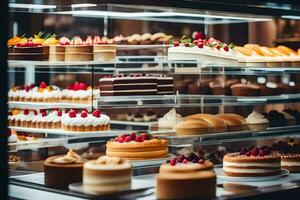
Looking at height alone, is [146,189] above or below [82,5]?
below

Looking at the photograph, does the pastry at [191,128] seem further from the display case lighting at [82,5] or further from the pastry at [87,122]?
the display case lighting at [82,5]

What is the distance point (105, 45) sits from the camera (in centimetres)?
520

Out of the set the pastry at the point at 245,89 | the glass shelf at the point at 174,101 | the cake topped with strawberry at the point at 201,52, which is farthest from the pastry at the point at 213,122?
the pastry at the point at 245,89

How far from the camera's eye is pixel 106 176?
11.9 ft

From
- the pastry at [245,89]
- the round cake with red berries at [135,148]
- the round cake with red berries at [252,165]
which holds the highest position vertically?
the pastry at [245,89]

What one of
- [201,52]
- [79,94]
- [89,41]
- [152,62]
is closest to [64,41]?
[89,41]

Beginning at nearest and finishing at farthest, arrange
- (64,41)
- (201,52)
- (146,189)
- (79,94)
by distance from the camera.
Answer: (146,189) → (201,52) → (64,41) → (79,94)

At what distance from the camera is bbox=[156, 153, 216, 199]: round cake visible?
3629 millimetres

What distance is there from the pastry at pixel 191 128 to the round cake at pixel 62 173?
929mm

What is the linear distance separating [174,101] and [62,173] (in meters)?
1.21

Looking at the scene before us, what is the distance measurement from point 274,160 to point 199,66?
109 cm

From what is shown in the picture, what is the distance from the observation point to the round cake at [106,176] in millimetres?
3617

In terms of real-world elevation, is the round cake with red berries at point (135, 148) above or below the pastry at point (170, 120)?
below

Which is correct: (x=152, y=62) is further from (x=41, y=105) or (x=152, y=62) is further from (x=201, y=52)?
(x=41, y=105)
